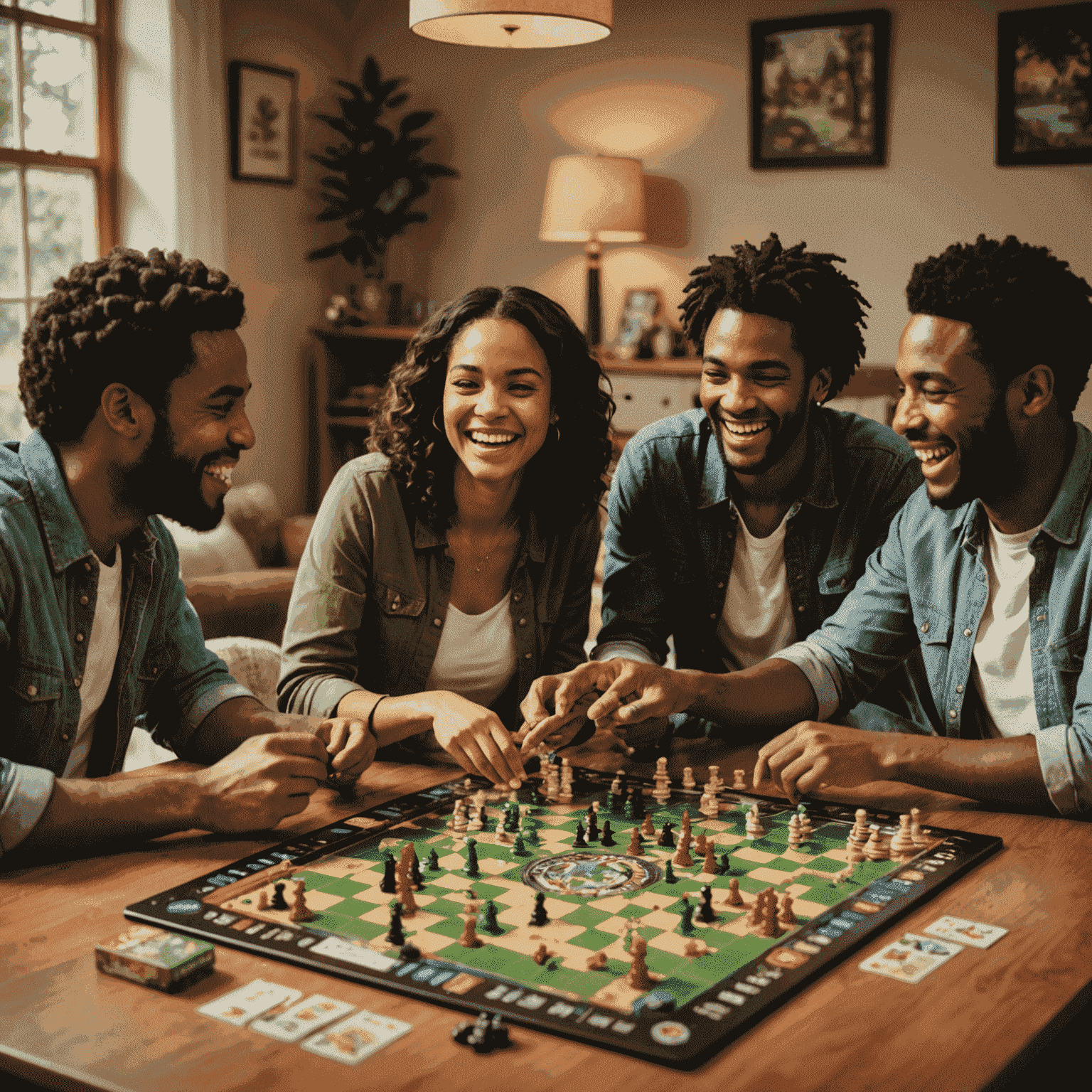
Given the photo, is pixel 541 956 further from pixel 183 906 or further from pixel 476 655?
pixel 476 655

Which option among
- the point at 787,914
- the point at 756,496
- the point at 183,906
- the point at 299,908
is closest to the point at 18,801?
the point at 183,906

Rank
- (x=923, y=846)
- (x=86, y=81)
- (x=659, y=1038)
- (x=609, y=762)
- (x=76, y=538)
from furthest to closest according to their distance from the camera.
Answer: (x=86, y=81) → (x=609, y=762) → (x=76, y=538) → (x=923, y=846) → (x=659, y=1038)

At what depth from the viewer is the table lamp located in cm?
546

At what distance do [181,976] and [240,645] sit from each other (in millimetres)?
2004

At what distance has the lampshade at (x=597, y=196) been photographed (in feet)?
17.9

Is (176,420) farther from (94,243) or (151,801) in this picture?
(94,243)

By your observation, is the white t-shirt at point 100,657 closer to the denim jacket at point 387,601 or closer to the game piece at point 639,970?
the denim jacket at point 387,601

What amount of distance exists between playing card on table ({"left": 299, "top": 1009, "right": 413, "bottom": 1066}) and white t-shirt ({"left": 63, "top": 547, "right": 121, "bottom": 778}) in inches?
37.4

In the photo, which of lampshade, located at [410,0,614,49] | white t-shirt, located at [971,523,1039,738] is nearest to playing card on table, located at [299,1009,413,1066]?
white t-shirt, located at [971,523,1039,738]

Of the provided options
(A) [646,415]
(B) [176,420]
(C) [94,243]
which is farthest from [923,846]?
(C) [94,243]

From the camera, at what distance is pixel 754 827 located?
1731 millimetres

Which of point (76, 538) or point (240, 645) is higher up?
point (76, 538)

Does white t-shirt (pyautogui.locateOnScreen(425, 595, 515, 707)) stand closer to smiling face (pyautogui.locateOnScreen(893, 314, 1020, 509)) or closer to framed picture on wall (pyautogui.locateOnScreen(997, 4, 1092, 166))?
smiling face (pyautogui.locateOnScreen(893, 314, 1020, 509))

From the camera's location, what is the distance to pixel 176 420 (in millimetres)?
1937
